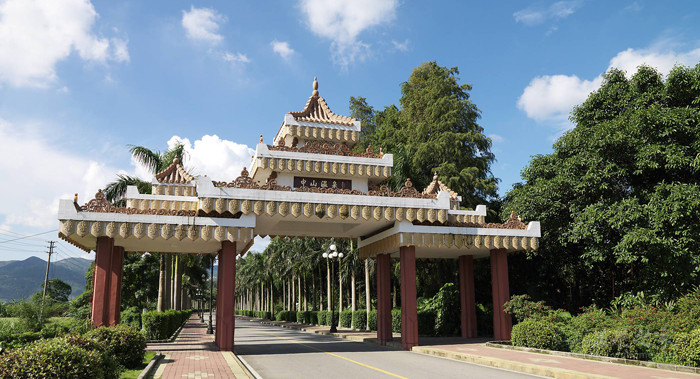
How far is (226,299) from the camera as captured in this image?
61.9 feet

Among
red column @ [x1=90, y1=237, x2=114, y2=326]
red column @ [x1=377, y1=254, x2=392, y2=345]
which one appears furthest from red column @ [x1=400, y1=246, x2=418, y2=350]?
red column @ [x1=90, y1=237, x2=114, y2=326]

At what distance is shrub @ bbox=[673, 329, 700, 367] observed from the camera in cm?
1260

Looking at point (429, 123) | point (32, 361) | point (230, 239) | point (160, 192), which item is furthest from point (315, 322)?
point (32, 361)

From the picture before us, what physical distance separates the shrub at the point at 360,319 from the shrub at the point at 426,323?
1001cm

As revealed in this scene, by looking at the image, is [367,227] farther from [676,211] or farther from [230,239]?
[676,211]

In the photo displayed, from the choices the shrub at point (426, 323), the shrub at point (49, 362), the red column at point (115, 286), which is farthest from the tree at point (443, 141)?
the shrub at point (49, 362)

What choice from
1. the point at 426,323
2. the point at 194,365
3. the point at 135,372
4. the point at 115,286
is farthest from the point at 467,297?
the point at 135,372

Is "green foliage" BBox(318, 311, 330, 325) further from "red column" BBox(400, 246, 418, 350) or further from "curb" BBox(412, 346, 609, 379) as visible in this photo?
"curb" BBox(412, 346, 609, 379)

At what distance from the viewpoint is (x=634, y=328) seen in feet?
50.5

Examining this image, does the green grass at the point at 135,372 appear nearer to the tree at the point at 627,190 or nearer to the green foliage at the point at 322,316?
the tree at the point at 627,190

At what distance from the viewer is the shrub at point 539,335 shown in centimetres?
1803

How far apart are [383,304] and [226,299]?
8.00 metres

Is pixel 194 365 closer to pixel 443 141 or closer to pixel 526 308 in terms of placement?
pixel 526 308

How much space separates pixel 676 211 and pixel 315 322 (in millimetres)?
35964
